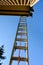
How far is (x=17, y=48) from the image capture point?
10625 millimetres

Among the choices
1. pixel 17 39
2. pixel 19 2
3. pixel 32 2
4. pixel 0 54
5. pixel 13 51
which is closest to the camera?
pixel 32 2

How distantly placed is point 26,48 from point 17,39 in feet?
4.71

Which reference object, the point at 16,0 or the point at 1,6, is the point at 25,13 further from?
the point at 1,6

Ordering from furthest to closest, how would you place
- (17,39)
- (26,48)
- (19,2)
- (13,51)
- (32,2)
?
(17,39) < (26,48) < (13,51) < (19,2) < (32,2)

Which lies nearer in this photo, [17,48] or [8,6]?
[8,6]

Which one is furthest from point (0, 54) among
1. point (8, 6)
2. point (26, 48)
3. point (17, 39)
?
point (8, 6)

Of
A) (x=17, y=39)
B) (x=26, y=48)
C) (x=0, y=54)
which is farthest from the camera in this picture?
(x=0, y=54)

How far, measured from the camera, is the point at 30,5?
2.94 metres

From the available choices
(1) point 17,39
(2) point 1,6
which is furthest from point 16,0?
(1) point 17,39

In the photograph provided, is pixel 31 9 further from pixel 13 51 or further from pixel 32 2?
pixel 13 51

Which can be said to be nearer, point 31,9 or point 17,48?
point 31,9

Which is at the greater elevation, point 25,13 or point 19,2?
point 19,2

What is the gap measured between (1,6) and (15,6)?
0.22 meters

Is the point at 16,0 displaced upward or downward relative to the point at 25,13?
upward
